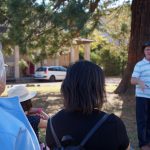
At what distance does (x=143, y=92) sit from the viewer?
7176 millimetres

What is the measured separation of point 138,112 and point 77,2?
4.67 m

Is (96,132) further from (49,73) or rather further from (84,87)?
(49,73)

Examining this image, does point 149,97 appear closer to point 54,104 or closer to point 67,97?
point 67,97

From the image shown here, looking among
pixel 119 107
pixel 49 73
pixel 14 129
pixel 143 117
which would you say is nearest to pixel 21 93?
pixel 14 129

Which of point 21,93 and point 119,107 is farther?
point 119,107

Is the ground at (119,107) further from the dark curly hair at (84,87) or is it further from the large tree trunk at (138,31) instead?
the dark curly hair at (84,87)

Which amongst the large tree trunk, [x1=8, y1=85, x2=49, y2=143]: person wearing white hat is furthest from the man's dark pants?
the large tree trunk

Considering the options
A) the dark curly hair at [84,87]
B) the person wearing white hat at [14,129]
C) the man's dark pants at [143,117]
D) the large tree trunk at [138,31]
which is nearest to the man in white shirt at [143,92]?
the man's dark pants at [143,117]

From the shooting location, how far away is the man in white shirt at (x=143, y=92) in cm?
714

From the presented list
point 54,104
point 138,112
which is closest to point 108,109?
point 54,104

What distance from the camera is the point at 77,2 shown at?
1120cm

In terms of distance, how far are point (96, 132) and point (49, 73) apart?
33473mm

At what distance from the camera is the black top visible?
9.45 feet

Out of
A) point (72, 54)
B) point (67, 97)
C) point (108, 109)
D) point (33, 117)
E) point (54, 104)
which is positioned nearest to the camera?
point (67, 97)
